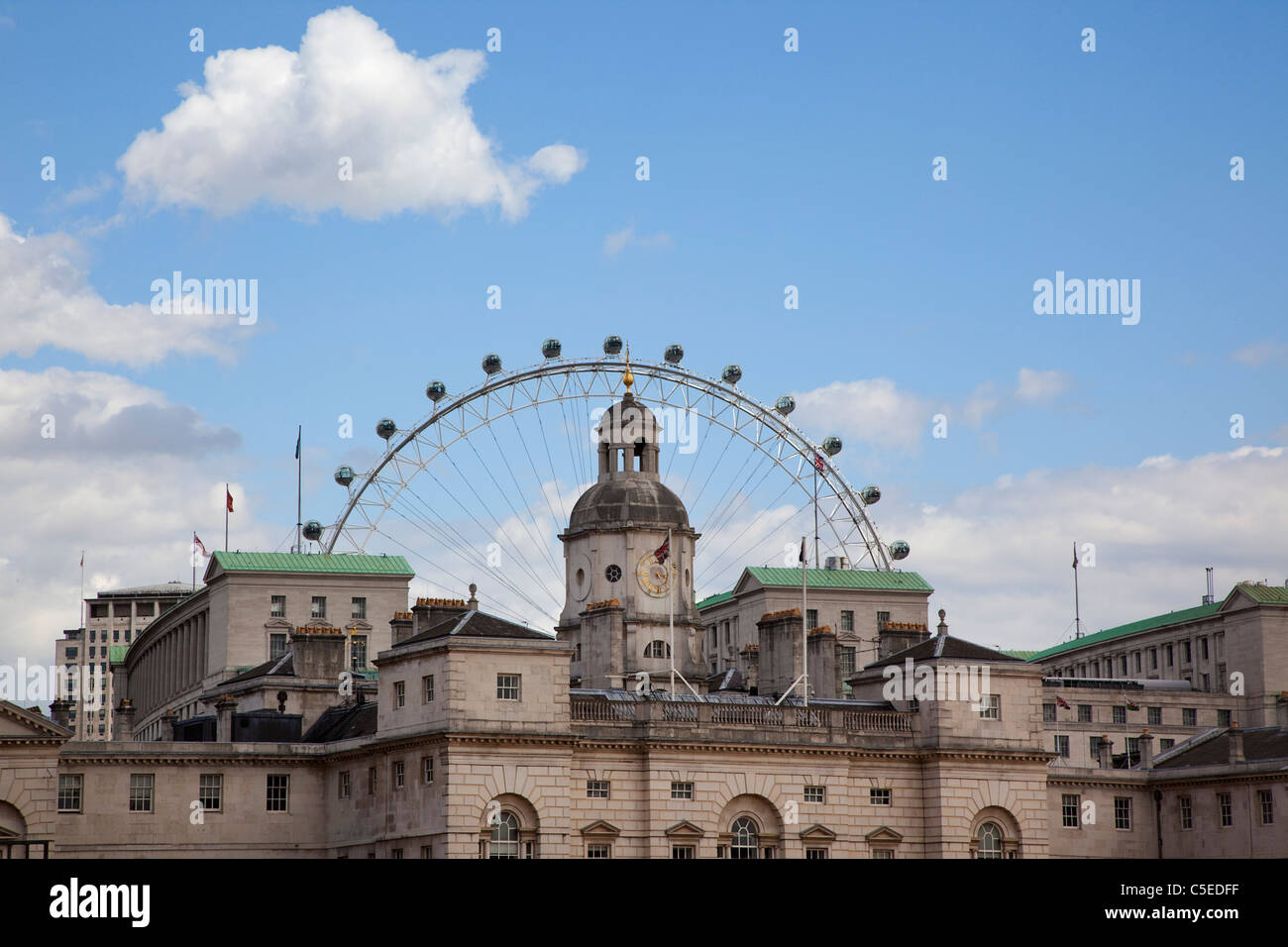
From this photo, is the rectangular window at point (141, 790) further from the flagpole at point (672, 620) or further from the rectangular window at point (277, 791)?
the flagpole at point (672, 620)

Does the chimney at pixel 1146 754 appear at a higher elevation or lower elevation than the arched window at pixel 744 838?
higher

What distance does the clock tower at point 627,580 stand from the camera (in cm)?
11875

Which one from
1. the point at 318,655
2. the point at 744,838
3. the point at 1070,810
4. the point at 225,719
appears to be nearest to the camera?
the point at 744,838

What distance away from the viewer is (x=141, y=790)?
101125mm

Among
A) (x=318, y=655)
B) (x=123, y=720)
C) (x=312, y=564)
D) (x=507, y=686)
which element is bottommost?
(x=507, y=686)

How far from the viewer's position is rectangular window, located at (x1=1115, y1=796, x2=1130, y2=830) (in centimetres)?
11900

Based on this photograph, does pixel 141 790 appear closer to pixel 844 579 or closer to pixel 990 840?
pixel 990 840

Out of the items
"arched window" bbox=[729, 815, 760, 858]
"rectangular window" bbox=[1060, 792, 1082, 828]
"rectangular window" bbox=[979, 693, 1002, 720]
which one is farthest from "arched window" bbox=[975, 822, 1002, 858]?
"arched window" bbox=[729, 815, 760, 858]

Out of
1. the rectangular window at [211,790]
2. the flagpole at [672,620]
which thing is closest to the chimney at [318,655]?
the rectangular window at [211,790]

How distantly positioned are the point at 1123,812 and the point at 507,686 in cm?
3955

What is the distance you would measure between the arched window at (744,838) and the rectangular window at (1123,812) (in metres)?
25.8

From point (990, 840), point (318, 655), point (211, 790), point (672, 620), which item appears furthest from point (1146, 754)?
point (211, 790)

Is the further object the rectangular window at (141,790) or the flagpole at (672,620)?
the flagpole at (672,620)
